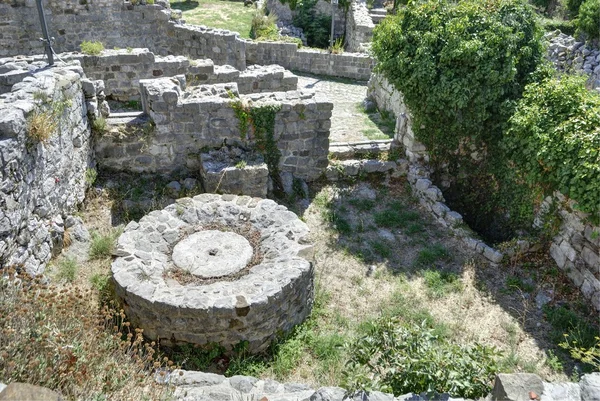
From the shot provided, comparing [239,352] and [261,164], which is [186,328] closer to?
[239,352]

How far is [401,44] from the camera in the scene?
9398 mm

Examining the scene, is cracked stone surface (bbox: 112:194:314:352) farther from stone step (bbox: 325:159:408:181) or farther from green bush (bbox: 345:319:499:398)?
stone step (bbox: 325:159:408:181)

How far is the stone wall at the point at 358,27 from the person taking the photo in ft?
56.8

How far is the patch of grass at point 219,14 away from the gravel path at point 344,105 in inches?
202

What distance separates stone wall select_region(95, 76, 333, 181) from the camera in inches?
352

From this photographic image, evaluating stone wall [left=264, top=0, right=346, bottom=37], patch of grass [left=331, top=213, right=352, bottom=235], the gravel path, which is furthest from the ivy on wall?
stone wall [left=264, top=0, right=346, bottom=37]

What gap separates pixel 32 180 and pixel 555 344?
7.25 meters

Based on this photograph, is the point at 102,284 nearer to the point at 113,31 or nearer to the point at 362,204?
the point at 362,204

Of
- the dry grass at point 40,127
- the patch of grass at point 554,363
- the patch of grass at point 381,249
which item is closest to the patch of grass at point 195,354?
the dry grass at point 40,127

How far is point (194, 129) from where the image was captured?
9125 mm

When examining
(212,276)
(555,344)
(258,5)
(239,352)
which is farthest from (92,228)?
(258,5)

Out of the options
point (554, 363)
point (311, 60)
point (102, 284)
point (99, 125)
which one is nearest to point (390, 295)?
point (554, 363)

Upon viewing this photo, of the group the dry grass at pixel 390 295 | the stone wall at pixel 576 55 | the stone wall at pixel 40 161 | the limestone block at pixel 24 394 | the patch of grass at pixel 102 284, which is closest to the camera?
the limestone block at pixel 24 394

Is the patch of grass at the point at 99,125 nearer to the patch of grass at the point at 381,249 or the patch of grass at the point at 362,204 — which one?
the patch of grass at the point at 362,204
